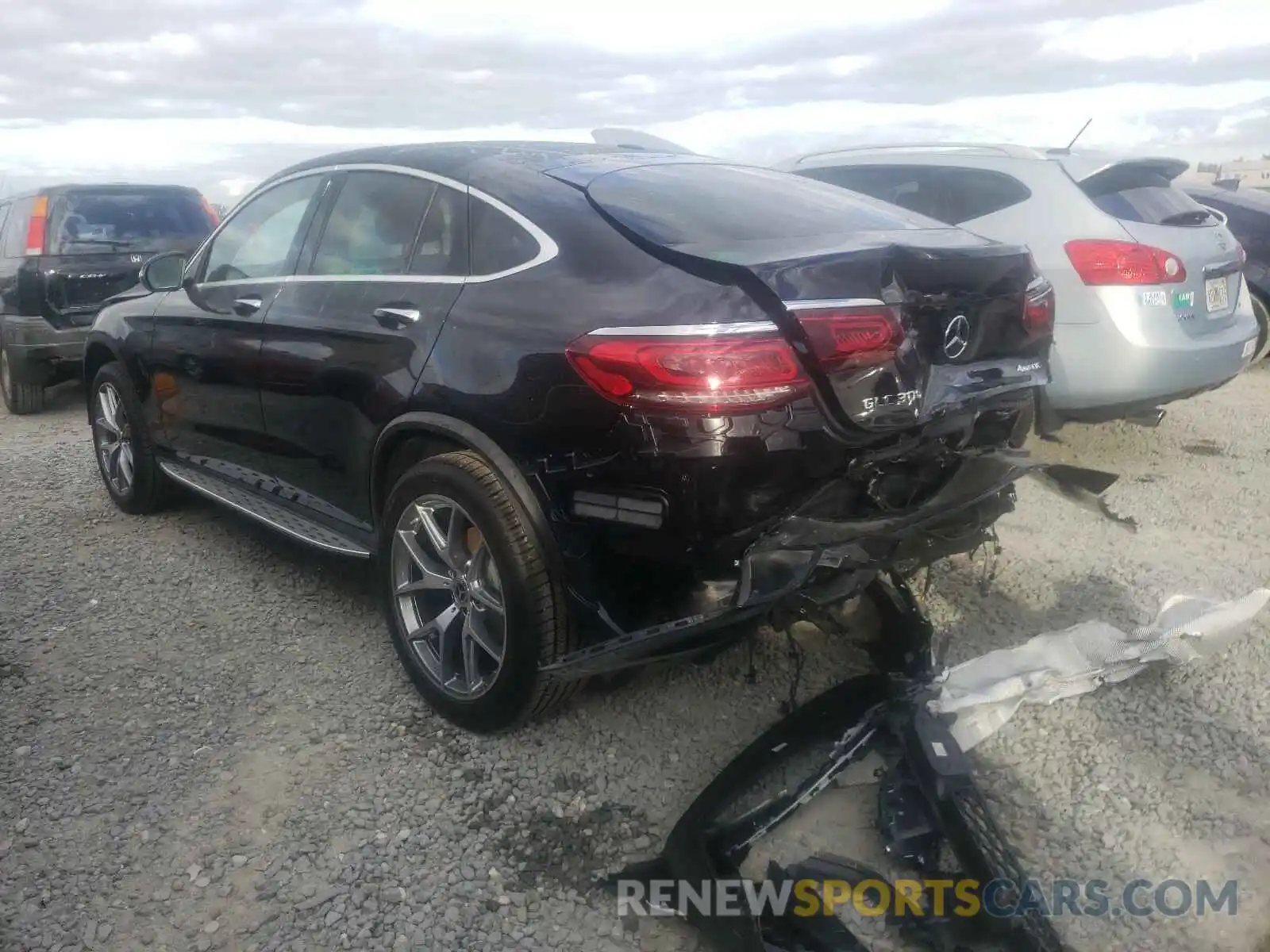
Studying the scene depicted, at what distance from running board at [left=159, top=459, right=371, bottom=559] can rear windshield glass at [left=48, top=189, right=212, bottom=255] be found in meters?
4.15

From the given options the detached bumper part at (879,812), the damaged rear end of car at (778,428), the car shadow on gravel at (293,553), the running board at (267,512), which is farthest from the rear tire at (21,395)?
the detached bumper part at (879,812)

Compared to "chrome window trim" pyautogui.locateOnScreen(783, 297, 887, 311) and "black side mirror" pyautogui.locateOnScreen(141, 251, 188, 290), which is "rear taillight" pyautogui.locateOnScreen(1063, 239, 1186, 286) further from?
"black side mirror" pyautogui.locateOnScreen(141, 251, 188, 290)

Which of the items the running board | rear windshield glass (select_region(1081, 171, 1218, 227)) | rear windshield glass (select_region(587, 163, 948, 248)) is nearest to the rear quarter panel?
rear windshield glass (select_region(587, 163, 948, 248))

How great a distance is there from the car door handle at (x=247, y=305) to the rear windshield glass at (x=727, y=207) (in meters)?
1.55

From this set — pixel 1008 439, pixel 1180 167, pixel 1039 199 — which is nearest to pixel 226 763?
pixel 1008 439

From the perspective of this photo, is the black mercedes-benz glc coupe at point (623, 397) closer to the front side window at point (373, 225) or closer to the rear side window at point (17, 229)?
the front side window at point (373, 225)

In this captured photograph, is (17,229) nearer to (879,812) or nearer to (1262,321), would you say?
(879,812)

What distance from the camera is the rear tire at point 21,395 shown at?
26.6 ft

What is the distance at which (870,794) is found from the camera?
2.70 metres

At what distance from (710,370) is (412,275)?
124cm

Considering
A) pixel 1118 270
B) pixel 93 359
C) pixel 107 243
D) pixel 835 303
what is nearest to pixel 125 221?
pixel 107 243

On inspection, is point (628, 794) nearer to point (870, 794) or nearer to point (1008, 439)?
point (870, 794)

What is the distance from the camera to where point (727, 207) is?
292 centimetres

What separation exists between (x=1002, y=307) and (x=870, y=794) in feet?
4.53
